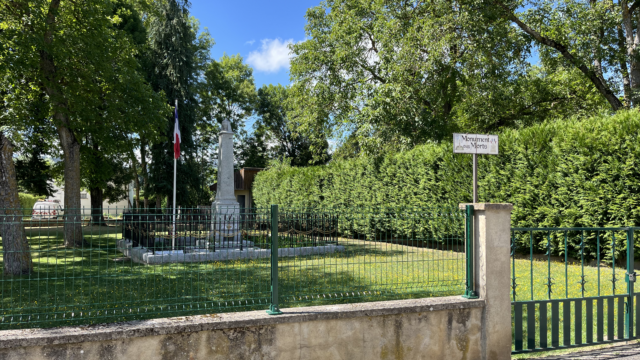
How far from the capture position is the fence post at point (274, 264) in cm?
418

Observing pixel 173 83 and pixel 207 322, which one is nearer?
pixel 207 322

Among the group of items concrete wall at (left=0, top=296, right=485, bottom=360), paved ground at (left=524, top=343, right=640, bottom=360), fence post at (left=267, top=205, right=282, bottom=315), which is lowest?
paved ground at (left=524, top=343, right=640, bottom=360)

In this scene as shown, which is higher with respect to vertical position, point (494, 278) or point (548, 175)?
point (548, 175)

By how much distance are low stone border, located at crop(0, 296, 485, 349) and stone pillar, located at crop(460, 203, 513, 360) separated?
0.19m

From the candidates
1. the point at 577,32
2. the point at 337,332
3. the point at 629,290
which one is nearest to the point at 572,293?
the point at 629,290

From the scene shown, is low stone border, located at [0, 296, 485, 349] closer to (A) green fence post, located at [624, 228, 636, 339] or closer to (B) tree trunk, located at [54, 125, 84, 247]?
(A) green fence post, located at [624, 228, 636, 339]

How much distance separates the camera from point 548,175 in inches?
403

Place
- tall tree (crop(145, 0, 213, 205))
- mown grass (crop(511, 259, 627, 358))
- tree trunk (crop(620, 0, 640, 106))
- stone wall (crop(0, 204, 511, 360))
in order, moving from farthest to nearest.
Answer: tall tree (crop(145, 0, 213, 205)) → tree trunk (crop(620, 0, 640, 106)) → mown grass (crop(511, 259, 627, 358)) → stone wall (crop(0, 204, 511, 360))

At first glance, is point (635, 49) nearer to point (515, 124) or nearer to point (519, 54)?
point (519, 54)

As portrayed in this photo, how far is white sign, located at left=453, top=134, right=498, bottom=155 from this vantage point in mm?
5289

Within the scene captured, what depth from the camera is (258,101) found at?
4309 cm

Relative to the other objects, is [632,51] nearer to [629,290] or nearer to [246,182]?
[629,290]

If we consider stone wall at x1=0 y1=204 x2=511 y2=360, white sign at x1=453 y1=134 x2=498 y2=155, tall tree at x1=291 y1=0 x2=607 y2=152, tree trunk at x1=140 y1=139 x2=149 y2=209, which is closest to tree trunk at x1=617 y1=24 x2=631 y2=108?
tall tree at x1=291 y1=0 x2=607 y2=152

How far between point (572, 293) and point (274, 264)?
219 inches
